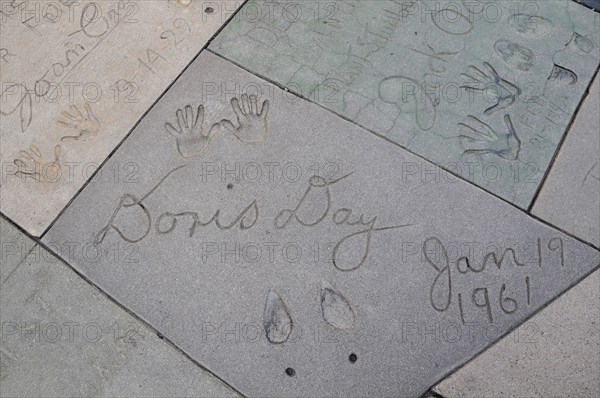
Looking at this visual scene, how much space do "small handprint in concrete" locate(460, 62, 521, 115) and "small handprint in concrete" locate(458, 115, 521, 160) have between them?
0.09 meters

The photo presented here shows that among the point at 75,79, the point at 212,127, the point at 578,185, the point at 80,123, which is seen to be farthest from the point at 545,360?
the point at 75,79

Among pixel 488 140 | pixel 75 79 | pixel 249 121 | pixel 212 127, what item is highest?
pixel 488 140

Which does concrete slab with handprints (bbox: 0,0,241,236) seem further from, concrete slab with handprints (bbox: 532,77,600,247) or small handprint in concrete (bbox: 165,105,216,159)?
concrete slab with handprints (bbox: 532,77,600,247)

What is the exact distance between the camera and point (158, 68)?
9.51 feet

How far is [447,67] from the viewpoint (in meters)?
2.88

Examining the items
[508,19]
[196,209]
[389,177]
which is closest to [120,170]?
[196,209]

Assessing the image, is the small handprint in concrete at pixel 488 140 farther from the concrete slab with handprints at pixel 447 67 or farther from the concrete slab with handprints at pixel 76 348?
the concrete slab with handprints at pixel 76 348

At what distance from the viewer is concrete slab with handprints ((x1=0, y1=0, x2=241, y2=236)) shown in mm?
2688

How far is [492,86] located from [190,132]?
142 cm

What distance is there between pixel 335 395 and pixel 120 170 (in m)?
1.34

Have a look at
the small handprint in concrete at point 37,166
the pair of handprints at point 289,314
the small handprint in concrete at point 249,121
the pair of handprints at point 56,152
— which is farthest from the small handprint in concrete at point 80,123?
the pair of handprints at point 289,314

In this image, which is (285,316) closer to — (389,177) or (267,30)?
(389,177)

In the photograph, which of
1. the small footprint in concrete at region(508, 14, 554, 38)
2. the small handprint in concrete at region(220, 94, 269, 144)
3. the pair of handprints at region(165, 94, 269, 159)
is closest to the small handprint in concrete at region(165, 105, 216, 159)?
the pair of handprints at region(165, 94, 269, 159)

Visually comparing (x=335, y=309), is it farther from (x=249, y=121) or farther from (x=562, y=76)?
(x=562, y=76)
